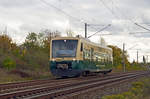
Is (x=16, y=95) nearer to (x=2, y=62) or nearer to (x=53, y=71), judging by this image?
(x=53, y=71)

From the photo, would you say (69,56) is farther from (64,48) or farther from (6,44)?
(6,44)

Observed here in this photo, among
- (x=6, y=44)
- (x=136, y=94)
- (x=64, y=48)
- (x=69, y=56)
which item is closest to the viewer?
(x=136, y=94)

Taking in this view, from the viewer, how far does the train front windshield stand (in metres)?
26.0

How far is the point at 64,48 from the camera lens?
26.3 m

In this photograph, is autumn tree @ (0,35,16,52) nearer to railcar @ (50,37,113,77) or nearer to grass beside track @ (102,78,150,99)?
railcar @ (50,37,113,77)

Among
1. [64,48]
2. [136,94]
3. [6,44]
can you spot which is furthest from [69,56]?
[6,44]

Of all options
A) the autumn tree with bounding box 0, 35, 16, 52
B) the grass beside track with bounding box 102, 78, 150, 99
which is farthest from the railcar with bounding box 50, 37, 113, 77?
the autumn tree with bounding box 0, 35, 16, 52

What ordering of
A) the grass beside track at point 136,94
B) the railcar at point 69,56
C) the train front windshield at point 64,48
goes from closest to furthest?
the grass beside track at point 136,94 < the railcar at point 69,56 < the train front windshield at point 64,48

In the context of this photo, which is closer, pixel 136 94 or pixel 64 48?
pixel 136 94

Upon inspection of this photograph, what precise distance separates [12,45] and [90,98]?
34.1m

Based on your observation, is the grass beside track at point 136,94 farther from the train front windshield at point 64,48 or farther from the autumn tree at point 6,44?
the autumn tree at point 6,44

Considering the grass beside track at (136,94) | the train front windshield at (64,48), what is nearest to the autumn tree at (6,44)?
the train front windshield at (64,48)

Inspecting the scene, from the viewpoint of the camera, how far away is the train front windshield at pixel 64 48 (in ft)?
85.4

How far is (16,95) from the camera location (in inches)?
532
